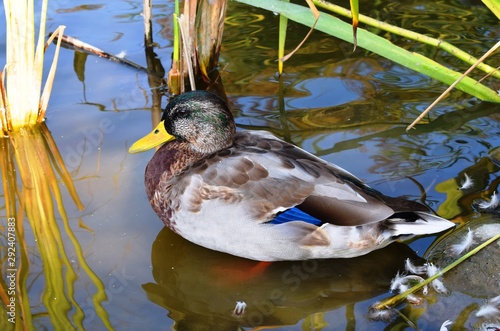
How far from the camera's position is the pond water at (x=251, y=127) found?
11.4 ft

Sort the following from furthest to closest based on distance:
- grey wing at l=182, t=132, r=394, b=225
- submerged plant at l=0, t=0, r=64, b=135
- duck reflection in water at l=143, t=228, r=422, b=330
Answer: submerged plant at l=0, t=0, r=64, b=135
grey wing at l=182, t=132, r=394, b=225
duck reflection in water at l=143, t=228, r=422, b=330

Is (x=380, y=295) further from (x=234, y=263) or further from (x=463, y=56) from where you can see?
(x=463, y=56)

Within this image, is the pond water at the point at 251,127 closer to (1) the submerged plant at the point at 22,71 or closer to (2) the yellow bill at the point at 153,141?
(1) the submerged plant at the point at 22,71

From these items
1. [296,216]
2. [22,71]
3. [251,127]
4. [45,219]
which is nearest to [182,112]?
[296,216]

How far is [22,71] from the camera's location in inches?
181

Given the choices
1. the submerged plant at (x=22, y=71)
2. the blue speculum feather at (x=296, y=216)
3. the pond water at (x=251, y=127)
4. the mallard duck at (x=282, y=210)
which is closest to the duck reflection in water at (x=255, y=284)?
the pond water at (x=251, y=127)

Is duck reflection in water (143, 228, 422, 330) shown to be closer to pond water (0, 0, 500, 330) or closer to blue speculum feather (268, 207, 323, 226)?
pond water (0, 0, 500, 330)

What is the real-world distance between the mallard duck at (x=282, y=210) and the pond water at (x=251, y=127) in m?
0.19

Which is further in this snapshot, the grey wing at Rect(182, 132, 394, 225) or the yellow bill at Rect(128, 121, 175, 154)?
the yellow bill at Rect(128, 121, 175, 154)

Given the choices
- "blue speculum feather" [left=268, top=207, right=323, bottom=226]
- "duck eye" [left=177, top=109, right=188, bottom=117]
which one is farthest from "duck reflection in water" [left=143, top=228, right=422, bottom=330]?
"duck eye" [left=177, top=109, right=188, bottom=117]

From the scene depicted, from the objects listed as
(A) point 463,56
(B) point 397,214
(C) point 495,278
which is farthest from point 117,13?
(C) point 495,278

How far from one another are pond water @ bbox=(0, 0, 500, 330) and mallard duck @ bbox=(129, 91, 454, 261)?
0.19 m

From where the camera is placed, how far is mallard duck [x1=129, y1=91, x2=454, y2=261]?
3578 millimetres

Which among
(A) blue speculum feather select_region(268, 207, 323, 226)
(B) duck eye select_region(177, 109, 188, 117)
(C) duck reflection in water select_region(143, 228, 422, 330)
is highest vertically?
(B) duck eye select_region(177, 109, 188, 117)
